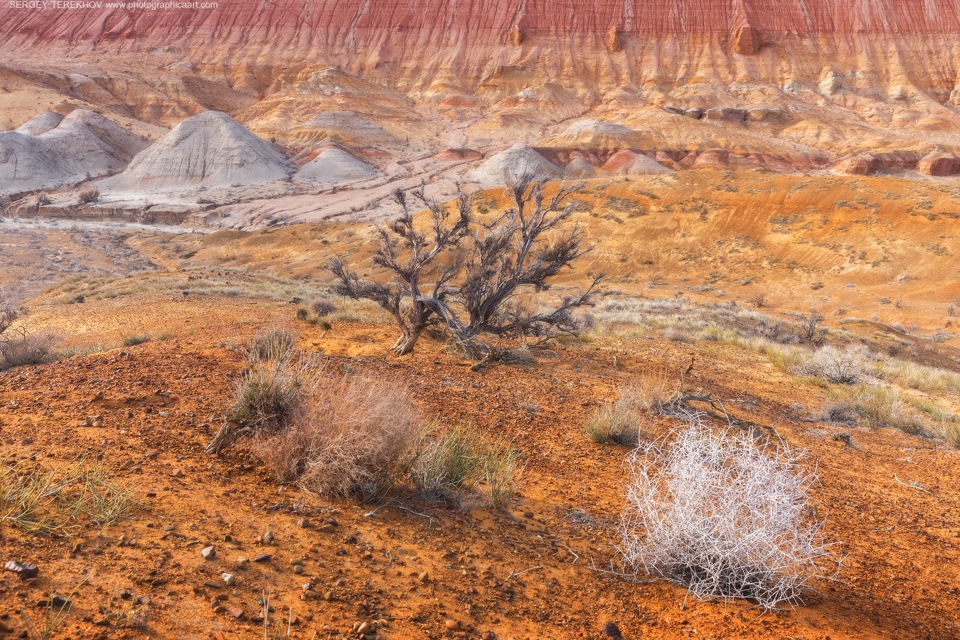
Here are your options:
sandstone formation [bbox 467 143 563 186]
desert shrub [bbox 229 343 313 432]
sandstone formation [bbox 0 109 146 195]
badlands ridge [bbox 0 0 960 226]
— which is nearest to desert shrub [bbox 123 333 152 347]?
desert shrub [bbox 229 343 313 432]

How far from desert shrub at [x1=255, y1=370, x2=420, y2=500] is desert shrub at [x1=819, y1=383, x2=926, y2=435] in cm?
690

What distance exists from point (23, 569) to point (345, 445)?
1.55 meters

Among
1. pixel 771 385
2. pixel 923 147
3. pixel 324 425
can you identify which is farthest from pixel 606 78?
pixel 324 425

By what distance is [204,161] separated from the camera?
2232 inches

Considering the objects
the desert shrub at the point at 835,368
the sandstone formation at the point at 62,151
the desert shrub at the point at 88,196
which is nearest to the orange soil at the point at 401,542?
the desert shrub at the point at 835,368

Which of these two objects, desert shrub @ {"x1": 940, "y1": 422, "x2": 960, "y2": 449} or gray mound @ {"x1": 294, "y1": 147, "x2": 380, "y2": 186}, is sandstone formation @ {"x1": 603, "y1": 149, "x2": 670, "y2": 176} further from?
desert shrub @ {"x1": 940, "y1": 422, "x2": 960, "y2": 449}

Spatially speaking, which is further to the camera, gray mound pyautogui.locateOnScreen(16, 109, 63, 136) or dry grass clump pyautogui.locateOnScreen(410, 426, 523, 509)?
gray mound pyautogui.locateOnScreen(16, 109, 63, 136)

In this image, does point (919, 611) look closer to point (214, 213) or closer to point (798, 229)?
point (798, 229)

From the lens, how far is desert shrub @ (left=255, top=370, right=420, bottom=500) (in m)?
3.48

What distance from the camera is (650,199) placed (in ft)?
117

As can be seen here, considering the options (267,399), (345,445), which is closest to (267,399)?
(267,399)

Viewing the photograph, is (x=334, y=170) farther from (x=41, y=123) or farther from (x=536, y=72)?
(x=536, y=72)

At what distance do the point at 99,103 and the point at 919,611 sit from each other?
92.0m

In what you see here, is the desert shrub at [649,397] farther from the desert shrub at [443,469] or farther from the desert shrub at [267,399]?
the desert shrub at [267,399]
